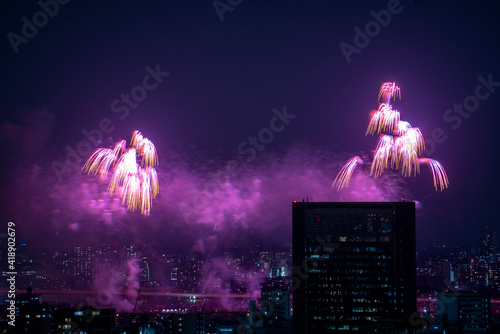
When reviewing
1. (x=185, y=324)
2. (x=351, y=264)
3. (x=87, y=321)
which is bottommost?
(x=185, y=324)

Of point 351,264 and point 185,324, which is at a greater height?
point 351,264

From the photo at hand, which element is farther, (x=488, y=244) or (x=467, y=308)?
(x=488, y=244)

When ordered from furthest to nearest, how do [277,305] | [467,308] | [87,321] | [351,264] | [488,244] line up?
[488,244] → [467,308] → [277,305] → [351,264] → [87,321]

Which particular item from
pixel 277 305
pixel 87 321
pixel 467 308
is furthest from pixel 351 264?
pixel 467 308

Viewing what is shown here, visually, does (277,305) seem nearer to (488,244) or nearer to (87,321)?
(87,321)

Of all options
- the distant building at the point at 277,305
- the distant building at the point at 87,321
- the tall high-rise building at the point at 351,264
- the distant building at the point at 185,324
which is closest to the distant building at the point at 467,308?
the tall high-rise building at the point at 351,264

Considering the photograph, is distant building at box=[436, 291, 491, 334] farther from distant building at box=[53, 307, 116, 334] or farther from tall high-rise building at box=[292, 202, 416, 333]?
distant building at box=[53, 307, 116, 334]

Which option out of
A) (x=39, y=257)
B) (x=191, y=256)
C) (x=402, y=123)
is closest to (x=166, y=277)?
(x=191, y=256)

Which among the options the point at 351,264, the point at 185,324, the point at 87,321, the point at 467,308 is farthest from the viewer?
the point at 467,308

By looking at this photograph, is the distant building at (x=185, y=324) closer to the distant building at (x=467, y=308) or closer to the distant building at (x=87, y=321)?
the distant building at (x=87, y=321)
